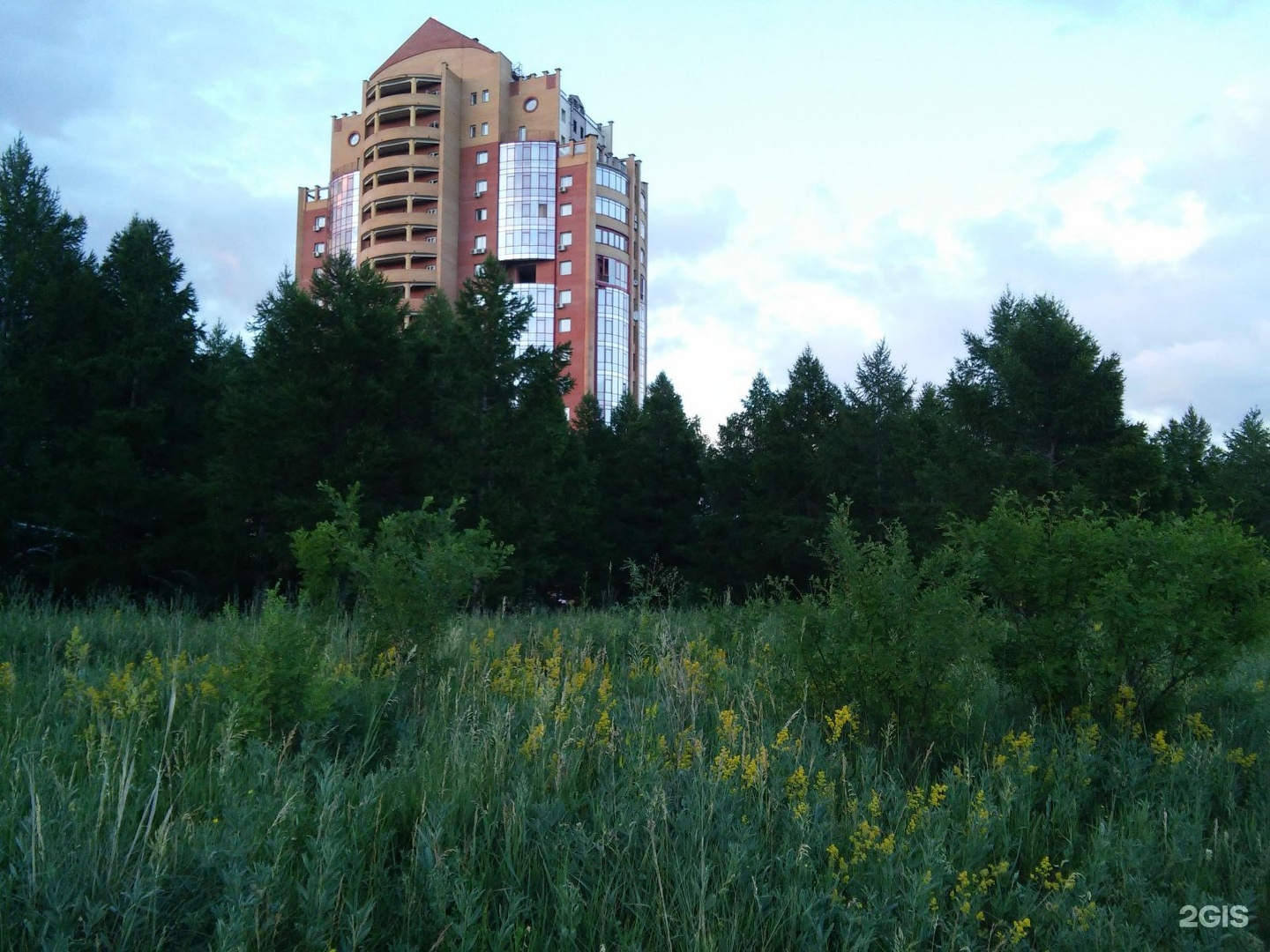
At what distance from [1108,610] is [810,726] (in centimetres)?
202

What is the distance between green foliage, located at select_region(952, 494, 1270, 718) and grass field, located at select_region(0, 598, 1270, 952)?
0.97 feet

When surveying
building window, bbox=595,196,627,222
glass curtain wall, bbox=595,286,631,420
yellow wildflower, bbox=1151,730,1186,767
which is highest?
building window, bbox=595,196,627,222

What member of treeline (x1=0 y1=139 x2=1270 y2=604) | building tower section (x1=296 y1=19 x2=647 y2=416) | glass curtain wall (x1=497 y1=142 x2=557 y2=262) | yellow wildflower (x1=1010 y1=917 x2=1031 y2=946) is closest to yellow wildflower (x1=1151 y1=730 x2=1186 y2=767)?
yellow wildflower (x1=1010 y1=917 x2=1031 y2=946)

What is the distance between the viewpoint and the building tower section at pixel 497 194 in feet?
218

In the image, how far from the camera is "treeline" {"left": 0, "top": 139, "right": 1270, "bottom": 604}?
18.3 metres

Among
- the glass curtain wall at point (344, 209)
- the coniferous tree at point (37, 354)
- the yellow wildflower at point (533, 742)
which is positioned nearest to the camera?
the yellow wildflower at point (533, 742)

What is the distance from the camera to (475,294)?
2336 centimetres

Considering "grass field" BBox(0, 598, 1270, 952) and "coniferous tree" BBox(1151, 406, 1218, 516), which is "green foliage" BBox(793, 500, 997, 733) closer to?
"grass field" BBox(0, 598, 1270, 952)

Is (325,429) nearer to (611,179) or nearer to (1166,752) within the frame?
(1166,752)

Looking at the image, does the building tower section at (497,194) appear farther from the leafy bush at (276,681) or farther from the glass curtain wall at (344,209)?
the leafy bush at (276,681)

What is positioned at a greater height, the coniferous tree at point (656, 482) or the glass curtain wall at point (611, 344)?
the glass curtain wall at point (611, 344)

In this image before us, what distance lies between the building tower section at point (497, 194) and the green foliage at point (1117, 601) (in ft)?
200

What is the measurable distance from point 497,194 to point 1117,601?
67516 millimetres

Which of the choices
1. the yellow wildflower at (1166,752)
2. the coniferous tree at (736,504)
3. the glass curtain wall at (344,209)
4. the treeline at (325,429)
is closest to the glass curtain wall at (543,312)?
the glass curtain wall at (344,209)
